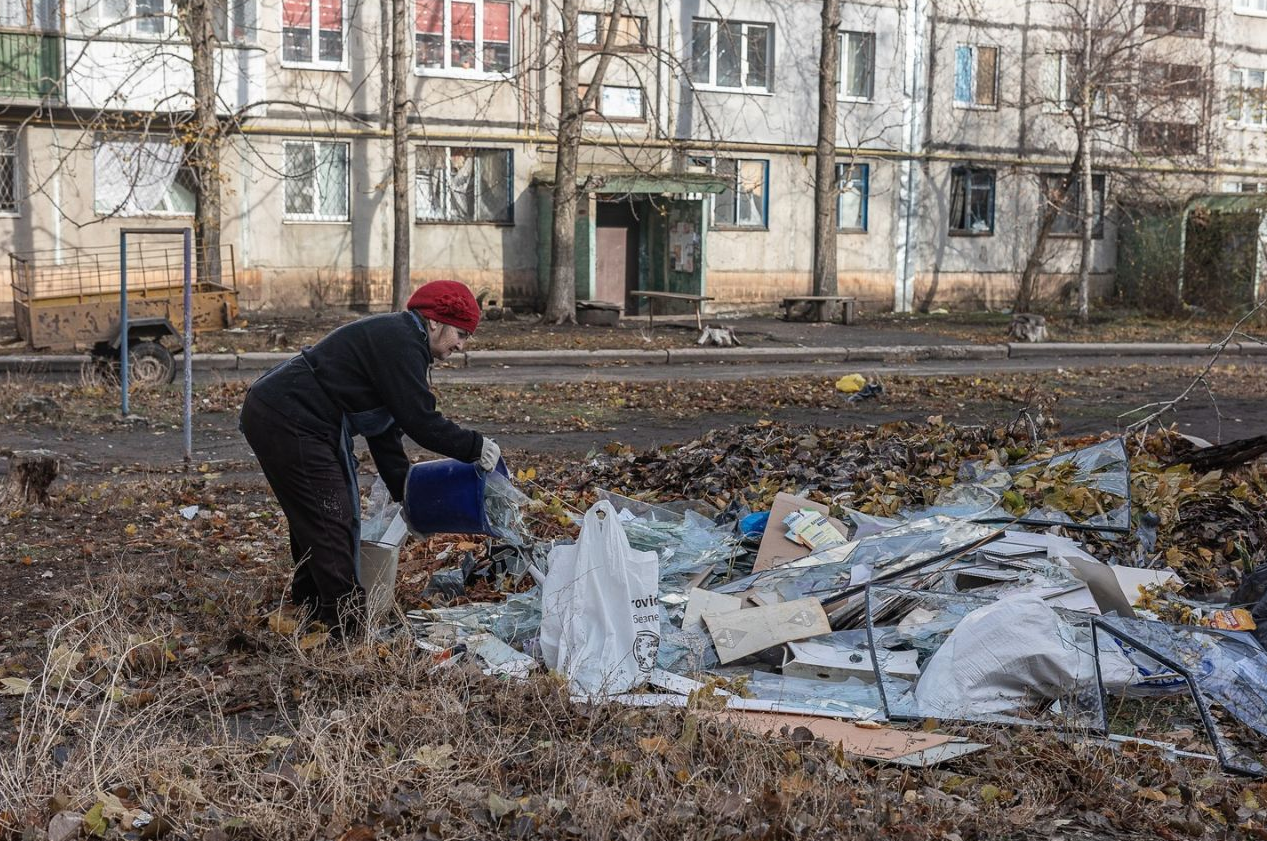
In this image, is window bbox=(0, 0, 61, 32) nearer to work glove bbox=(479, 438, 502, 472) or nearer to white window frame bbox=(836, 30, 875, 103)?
white window frame bbox=(836, 30, 875, 103)

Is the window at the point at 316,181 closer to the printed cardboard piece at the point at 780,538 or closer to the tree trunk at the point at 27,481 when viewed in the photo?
the tree trunk at the point at 27,481

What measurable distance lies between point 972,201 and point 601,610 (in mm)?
28685

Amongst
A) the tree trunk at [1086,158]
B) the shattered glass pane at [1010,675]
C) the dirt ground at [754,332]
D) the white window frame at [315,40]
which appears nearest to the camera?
the shattered glass pane at [1010,675]

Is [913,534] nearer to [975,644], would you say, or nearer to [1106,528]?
[1106,528]

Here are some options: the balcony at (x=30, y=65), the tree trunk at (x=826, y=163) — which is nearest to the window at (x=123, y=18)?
the balcony at (x=30, y=65)

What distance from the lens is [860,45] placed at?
30.2 metres

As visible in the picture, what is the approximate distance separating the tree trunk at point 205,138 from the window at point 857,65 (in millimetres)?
14309

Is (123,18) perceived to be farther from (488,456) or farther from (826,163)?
(488,456)

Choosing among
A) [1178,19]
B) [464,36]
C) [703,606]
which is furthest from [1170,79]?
[703,606]

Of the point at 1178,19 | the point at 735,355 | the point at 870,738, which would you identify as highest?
the point at 1178,19

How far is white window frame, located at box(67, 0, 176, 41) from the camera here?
73.7 feet

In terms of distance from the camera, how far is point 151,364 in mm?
14562

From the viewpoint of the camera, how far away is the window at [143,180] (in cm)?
2341

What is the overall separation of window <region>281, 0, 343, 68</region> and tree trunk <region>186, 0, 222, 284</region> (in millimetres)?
2655
